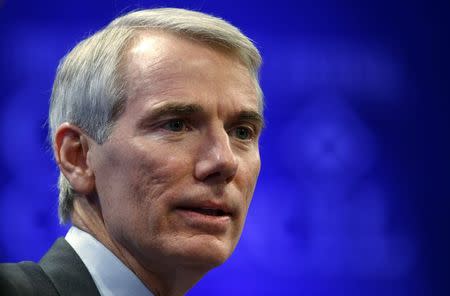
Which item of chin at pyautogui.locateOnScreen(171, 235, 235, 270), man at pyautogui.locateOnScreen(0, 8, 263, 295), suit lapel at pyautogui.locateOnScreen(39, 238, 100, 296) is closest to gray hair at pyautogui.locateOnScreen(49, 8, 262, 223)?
man at pyautogui.locateOnScreen(0, 8, 263, 295)

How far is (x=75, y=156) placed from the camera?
5.71 feet

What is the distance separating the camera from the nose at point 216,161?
158 centimetres

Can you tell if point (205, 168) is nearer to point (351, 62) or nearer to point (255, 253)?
point (255, 253)

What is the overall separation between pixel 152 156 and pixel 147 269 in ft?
0.91

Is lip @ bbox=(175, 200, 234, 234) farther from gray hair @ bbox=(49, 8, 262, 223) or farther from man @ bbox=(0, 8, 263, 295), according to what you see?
gray hair @ bbox=(49, 8, 262, 223)

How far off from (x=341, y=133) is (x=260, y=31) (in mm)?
557

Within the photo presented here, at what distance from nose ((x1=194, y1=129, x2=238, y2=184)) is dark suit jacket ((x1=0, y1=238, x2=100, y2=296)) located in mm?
344

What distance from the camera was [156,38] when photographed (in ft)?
5.77

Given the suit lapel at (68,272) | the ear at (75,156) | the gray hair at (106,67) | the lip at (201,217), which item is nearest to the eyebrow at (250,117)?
the gray hair at (106,67)

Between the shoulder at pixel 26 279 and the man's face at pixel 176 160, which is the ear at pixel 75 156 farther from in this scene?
the shoulder at pixel 26 279

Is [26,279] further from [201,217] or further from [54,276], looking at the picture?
[201,217]

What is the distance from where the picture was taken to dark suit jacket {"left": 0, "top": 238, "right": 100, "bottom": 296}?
4.76 feet

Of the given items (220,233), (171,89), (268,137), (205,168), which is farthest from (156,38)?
(268,137)

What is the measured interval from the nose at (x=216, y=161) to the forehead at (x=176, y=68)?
0.13 metres
